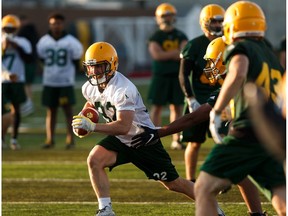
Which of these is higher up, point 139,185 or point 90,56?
point 90,56

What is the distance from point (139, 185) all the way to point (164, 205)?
1.22 meters

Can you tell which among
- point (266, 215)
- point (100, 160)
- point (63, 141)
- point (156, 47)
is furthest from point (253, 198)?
point (63, 141)

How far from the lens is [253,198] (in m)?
7.20

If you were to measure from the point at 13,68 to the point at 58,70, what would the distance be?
599 millimetres

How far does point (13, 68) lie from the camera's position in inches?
515

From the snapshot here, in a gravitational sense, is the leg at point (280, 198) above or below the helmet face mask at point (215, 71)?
below

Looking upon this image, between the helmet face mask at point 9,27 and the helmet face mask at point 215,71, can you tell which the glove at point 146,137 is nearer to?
the helmet face mask at point 215,71

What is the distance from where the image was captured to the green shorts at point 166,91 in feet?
42.4

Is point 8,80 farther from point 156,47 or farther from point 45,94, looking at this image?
point 156,47

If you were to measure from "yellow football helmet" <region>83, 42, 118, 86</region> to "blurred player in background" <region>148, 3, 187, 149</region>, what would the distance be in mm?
5553

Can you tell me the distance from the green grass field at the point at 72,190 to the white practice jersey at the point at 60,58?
3.06ft

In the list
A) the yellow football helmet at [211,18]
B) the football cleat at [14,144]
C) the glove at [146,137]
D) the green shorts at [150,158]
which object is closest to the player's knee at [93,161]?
the green shorts at [150,158]

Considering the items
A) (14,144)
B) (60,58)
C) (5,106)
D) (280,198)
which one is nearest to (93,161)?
(280,198)

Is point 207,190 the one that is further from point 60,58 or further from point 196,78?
point 60,58
